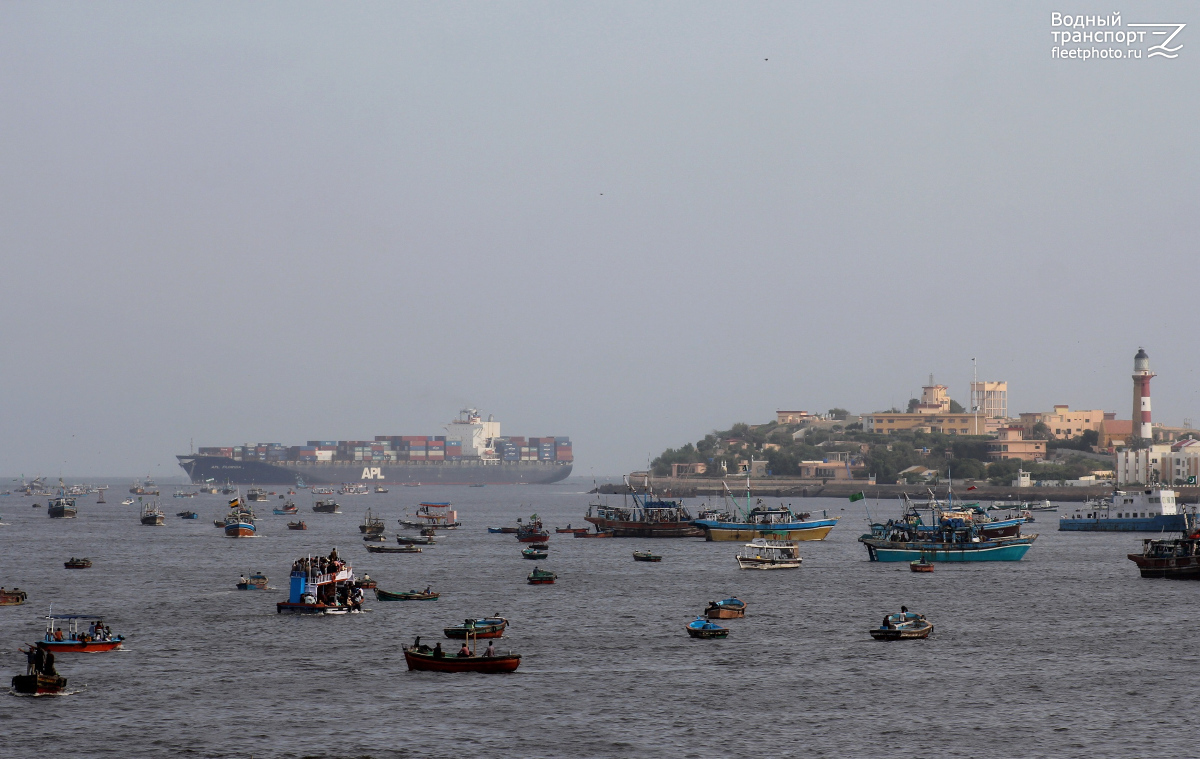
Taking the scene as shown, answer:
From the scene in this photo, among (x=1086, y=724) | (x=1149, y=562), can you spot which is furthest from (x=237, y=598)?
(x=1149, y=562)

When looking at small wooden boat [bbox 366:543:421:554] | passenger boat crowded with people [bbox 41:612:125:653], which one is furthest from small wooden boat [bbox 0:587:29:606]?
small wooden boat [bbox 366:543:421:554]

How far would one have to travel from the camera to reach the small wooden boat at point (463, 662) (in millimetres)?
52188

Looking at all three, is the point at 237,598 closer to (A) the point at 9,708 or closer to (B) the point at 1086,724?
(A) the point at 9,708

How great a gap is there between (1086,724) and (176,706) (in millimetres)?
31996

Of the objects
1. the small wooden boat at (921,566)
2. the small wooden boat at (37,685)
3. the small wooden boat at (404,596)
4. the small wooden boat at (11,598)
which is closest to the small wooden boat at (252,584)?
the small wooden boat at (404,596)

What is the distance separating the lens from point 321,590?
71.7 metres

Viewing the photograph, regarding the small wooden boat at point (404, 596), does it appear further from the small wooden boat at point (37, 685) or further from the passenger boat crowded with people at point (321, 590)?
the small wooden boat at point (37, 685)

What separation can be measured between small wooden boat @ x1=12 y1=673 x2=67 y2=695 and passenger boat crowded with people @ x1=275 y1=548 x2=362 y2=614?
919 inches

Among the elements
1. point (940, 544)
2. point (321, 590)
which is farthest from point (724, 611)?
point (940, 544)

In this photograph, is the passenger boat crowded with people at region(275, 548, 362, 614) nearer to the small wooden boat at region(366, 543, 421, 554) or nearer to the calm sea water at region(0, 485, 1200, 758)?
the calm sea water at region(0, 485, 1200, 758)

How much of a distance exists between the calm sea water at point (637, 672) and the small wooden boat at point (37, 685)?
93 cm

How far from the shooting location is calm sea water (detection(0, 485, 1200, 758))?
41875mm

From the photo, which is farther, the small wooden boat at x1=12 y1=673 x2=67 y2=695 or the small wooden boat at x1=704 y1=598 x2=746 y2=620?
the small wooden boat at x1=704 y1=598 x2=746 y2=620

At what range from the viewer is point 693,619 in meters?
67.4
